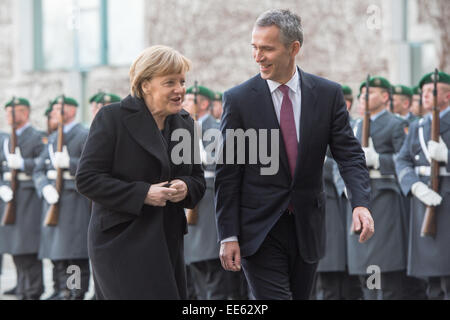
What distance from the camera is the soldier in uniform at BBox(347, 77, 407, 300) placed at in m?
8.09

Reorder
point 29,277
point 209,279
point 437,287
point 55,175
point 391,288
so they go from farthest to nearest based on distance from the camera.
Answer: point 29,277, point 55,175, point 209,279, point 391,288, point 437,287

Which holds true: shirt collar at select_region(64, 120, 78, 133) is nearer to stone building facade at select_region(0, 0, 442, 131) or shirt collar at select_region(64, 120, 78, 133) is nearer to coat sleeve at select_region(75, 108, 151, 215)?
stone building facade at select_region(0, 0, 442, 131)

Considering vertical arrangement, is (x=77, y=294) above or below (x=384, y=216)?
below

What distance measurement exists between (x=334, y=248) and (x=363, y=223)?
4357mm

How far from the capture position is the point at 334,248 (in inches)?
338

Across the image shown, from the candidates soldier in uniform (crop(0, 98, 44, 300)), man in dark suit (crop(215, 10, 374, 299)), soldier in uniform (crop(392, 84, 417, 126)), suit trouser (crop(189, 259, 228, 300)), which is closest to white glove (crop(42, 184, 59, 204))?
soldier in uniform (crop(0, 98, 44, 300))

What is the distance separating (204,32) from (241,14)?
0.67 metres

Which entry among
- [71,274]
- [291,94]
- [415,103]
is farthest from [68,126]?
[291,94]

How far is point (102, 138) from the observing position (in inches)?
160

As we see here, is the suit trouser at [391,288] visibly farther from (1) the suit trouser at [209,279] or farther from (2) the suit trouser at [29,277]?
(2) the suit trouser at [29,277]

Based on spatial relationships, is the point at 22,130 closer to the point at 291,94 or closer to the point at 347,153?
the point at 291,94

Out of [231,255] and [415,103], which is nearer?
[231,255]

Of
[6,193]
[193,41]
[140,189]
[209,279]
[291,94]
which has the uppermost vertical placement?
[193,41]
